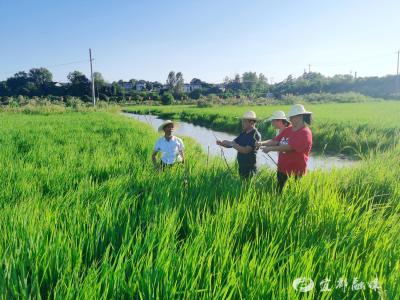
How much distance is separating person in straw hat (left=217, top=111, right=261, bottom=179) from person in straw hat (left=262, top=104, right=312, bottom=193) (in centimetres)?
23

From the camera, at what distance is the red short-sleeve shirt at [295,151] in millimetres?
3514

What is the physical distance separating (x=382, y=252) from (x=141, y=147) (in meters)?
6.35

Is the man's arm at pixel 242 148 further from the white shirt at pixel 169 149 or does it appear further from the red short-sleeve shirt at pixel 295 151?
the white shirt at pixel 169 149

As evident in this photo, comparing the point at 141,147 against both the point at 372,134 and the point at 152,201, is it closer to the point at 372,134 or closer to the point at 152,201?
the point at 152,201

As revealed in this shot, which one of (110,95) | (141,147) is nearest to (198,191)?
(141,147)

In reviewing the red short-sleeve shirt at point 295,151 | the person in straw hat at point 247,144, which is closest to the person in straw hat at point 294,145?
the red short-sleeve shirt at point 295,151

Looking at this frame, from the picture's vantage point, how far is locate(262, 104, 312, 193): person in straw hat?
3.52 m

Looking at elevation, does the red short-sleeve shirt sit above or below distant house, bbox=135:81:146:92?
below

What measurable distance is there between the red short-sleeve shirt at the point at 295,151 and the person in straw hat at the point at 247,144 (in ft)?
1.03

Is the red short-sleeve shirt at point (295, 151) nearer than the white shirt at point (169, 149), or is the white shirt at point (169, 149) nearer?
the red short-sleeve shirt at point (295, 151)

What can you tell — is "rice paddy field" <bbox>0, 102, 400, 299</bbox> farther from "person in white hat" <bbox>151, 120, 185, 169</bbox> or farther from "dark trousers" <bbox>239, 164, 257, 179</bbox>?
"person in white hat" <bbox>151, 120, 185, 169</bbox>

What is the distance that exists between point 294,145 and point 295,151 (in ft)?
0.54

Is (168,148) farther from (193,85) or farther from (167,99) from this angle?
(193,85)

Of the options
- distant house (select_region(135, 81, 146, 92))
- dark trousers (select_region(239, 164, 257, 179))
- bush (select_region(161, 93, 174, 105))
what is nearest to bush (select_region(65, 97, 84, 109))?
bush (select_region(161, 93, 174, 105))
